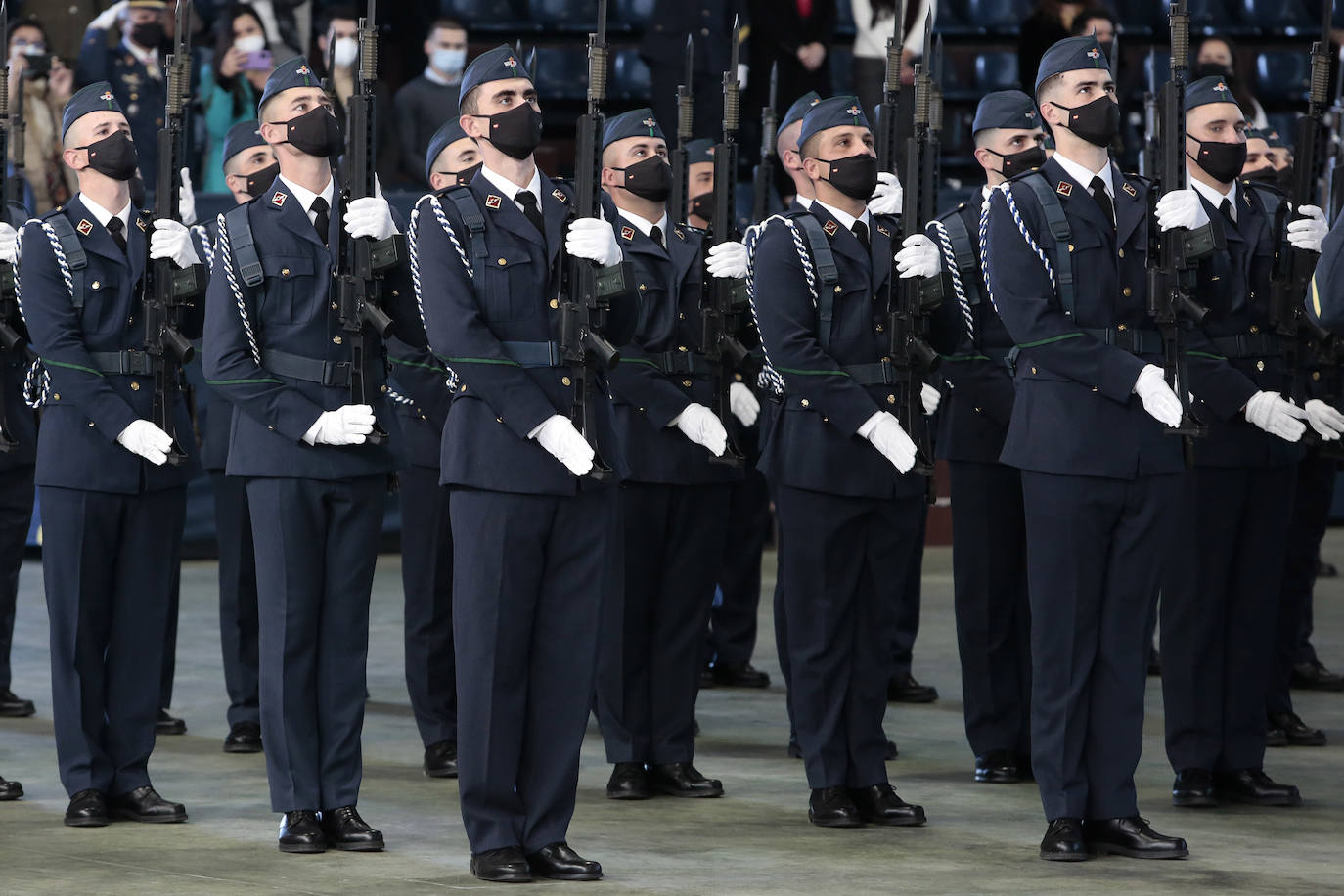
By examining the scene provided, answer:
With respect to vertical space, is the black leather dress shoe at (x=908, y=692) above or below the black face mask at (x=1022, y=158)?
below

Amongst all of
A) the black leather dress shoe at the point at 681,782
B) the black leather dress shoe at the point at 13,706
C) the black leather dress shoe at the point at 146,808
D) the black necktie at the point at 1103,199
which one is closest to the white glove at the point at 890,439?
the black necktie at the point at 1103,199

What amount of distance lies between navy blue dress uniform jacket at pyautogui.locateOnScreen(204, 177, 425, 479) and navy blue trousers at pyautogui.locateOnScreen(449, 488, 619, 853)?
396mm

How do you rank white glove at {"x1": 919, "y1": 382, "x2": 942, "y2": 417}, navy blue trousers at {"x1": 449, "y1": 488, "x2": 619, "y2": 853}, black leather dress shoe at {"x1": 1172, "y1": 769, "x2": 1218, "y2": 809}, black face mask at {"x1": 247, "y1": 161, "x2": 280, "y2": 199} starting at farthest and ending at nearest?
black face mask at {"x1": 247, "y1": 161, "x2": 280, "y2": 199} < white glove at {"x1": 919, "y1": 382, "x2": 942, "y2": 417} < black leather dress shoe at {"x1": 1172, "y1": 769, "x2": 1218, "y2": 809} < navy blue trousers at {"x1": 449, "y1": 488, "x2": 619, "y2": 853}

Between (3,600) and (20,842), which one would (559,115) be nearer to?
(3,600)

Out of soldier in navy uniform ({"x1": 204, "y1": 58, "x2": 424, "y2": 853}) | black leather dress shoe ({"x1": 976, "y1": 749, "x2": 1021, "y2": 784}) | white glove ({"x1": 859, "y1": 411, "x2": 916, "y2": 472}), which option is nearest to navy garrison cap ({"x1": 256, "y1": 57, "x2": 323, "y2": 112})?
soldier in navy uniform ({"x1": 204, "y1": 58, "x2": 424, "y2": 853})

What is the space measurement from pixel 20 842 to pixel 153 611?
64 centimetres

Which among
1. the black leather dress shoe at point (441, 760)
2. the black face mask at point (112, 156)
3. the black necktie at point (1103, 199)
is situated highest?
the black face mask at point (112, 156)

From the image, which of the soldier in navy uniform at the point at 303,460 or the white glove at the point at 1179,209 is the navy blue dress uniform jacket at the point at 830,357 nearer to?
the white glove at the point at 1179,209

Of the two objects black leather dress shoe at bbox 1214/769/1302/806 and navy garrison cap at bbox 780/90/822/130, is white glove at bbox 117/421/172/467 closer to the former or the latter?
navy garrison cap at bbox 780/90/822/130

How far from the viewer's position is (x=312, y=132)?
483 centimetres

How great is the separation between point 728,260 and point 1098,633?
5.43 ft

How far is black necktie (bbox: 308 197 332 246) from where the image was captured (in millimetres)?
4836

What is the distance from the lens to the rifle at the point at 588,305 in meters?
4.49

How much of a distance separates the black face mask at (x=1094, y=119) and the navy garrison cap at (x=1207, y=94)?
0.87 m
